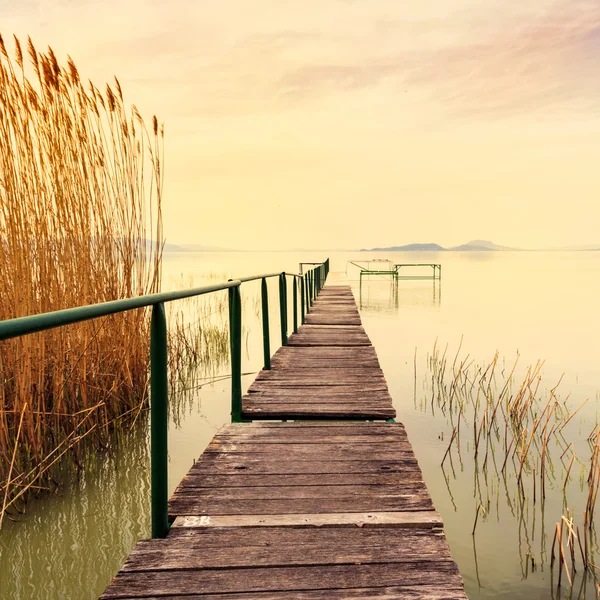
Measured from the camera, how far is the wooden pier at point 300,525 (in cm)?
163

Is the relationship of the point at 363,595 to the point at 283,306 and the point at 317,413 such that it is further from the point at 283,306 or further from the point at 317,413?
the point at 283,306

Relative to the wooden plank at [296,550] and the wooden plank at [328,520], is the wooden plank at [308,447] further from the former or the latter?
the wooden plank at [296,550]

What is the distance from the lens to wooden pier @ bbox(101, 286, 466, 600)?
1633 mm

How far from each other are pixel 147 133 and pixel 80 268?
4.75 feet

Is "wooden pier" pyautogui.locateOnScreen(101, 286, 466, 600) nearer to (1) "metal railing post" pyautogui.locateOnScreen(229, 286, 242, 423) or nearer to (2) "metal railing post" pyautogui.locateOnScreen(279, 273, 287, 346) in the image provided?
(1) "metal railing post" pyautogui.locateOnScreen(229, 286, 242, 423)

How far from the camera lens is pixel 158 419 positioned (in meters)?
1.94

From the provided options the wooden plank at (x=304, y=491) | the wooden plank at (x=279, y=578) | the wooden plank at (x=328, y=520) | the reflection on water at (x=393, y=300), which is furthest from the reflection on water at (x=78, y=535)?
the reflection on water at (x=393, y=300)

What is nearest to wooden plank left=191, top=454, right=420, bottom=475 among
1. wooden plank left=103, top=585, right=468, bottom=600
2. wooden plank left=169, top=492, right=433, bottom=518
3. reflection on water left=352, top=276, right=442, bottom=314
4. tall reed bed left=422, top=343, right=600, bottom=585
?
wooden plank left=169, top=492, right=433, bottom=518

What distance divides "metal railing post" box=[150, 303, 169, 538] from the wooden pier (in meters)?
0.08

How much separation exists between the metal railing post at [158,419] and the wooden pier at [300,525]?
76 millimetres

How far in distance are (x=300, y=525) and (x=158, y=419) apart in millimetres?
644

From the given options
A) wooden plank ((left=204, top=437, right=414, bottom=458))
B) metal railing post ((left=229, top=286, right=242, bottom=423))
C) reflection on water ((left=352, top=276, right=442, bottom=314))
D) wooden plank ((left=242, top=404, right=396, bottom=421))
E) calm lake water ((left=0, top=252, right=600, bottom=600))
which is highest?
metal railing post ((left=229, top=286, right=242, bottom=423))

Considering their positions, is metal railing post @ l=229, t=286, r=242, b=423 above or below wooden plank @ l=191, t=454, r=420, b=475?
above

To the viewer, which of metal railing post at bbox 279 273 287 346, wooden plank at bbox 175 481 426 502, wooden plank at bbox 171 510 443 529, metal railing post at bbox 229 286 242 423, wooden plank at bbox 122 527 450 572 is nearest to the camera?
wooden plank at bbox 122 527 450 572
